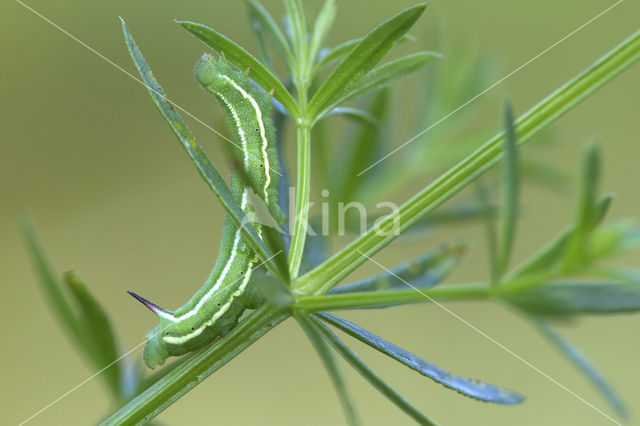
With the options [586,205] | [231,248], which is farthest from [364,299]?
[586,205]

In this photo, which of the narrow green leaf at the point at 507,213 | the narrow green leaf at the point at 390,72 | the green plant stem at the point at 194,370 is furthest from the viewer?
the narrow green leaf at the point at 390,72

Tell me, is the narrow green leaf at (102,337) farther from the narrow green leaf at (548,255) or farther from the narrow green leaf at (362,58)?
the narrow green leaf at (548,255)

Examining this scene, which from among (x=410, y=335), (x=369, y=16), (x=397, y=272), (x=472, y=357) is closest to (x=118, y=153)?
(x=369, y=16)

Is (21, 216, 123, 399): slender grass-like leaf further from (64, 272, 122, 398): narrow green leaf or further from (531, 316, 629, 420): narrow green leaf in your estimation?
(531, 316, 629, 420): narrow green leaf

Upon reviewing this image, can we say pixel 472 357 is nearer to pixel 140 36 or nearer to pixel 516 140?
pixel 140 36

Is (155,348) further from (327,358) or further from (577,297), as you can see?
(577,297)

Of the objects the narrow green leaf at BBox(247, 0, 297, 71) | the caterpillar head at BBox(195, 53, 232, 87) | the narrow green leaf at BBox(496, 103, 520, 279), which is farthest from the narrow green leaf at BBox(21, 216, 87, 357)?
the narrow green leaf at BBox(496, 103, 520, 279)

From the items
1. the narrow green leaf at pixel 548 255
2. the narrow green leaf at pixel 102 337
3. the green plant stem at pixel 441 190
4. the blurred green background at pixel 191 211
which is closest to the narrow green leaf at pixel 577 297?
the narrow green leaf at pixel 548 255
